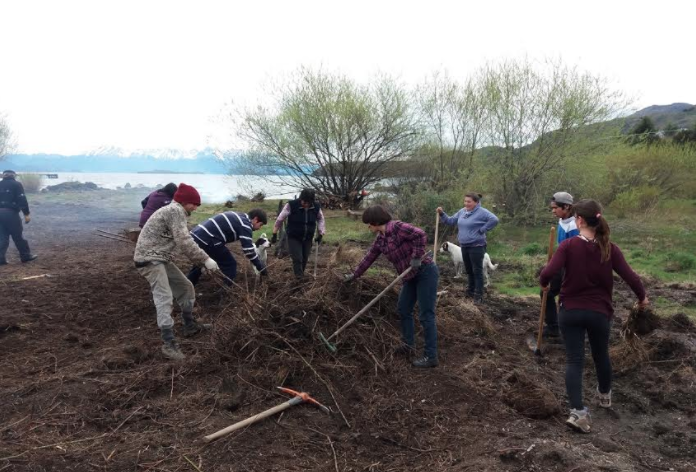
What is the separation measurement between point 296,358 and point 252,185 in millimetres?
16843

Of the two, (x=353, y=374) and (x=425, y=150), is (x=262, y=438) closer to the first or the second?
(x=353, y=374)

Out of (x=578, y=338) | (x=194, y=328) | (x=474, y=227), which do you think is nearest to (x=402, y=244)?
(x=578, y=338)

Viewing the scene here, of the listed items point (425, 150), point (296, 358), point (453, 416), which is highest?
point (425, 150)

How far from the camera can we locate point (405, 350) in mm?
4555

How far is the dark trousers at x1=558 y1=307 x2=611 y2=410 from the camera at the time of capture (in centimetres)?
322

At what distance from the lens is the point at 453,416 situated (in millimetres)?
3584

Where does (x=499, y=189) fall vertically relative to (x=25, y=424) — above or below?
above

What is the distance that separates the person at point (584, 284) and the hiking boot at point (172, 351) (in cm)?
317

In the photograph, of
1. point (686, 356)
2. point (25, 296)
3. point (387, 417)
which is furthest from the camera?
point (25, 296)

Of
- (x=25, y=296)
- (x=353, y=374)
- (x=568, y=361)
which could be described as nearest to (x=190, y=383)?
(x=353, y=374)

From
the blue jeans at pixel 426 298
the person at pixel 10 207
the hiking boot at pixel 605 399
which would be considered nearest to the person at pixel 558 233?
the hiking boot at pixel 605 399

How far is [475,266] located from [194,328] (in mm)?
3573

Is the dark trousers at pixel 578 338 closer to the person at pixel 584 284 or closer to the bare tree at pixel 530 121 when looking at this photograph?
the person at pixel 584 284

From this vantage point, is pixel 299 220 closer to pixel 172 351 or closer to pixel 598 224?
pixel 172 351
